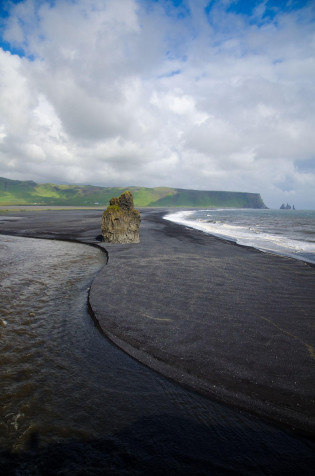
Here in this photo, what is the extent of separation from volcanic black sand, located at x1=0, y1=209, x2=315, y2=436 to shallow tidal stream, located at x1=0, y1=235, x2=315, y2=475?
0.44 m

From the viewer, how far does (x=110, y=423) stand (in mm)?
4188

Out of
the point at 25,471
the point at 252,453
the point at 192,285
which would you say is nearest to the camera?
the point at 25,471

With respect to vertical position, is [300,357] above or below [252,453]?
above

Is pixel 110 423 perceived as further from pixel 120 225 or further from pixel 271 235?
pixel 271 235

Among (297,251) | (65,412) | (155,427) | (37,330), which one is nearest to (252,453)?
(155,427)

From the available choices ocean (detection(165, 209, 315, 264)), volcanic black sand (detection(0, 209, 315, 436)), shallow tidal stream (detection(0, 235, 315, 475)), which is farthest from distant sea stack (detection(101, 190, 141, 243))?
shallow tidal stream (detection(0, 235, 315, 475))

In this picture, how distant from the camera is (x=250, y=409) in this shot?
455 centimetres

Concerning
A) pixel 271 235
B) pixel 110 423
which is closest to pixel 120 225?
pixel 110 423

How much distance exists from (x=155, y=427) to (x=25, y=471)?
210 centimetres

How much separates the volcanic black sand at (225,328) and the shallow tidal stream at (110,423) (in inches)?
17.4

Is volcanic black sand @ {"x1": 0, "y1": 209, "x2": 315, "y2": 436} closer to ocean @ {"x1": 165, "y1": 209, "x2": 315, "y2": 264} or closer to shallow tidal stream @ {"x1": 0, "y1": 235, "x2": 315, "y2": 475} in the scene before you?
shallow tidal stream @ {"x1": 0, "y1": 235, "x2": 315, "y2": 475}

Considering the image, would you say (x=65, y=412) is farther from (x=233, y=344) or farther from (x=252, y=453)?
(x=233, y=344)

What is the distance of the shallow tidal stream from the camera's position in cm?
354

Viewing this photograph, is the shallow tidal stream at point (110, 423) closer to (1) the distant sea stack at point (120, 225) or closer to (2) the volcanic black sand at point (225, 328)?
(2) the volcanic black sand at point (225, 328)
